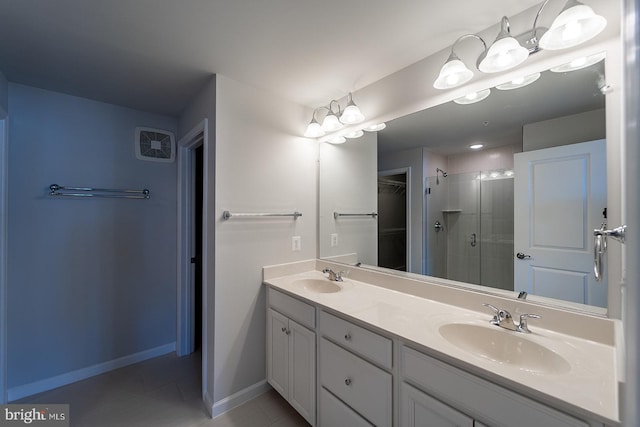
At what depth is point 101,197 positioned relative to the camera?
7.26 feet

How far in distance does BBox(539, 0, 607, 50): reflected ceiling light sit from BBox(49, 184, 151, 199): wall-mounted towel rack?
294 centimetres

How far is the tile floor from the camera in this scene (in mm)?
1666

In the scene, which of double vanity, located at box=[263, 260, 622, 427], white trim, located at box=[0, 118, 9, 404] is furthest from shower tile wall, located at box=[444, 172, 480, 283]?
white trim, located at box=[0, 118, 9, 404]

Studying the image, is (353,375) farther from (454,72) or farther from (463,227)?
(454,72)

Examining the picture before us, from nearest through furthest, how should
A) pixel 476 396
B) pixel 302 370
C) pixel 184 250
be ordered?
pixel 476 396
pixel 302 370
pixel 184 250

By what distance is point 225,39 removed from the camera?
1.42m

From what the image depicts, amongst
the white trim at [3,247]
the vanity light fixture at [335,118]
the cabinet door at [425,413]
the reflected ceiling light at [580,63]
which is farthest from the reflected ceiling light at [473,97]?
the white trim at [3,247]

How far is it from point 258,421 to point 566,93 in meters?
2.48

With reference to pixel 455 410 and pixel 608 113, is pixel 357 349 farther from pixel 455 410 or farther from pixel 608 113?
pixel 608 113

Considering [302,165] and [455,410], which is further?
[302,165]

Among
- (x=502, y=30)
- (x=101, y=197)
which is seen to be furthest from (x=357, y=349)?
(x=101, y=197)

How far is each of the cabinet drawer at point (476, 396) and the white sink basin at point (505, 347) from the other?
0.18 metres

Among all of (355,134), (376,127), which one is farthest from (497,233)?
(355,134)

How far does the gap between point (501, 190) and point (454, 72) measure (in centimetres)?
66
